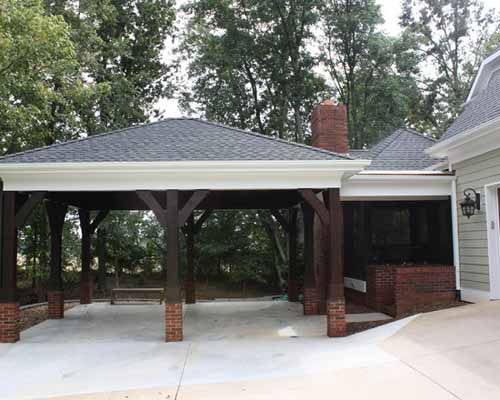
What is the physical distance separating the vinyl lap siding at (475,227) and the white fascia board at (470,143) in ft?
0.42

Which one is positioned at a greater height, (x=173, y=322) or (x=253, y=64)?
(x=253, y=64)

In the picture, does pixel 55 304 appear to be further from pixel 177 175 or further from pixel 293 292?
pixel 293 292

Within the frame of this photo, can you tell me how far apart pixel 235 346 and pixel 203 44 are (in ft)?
55.9

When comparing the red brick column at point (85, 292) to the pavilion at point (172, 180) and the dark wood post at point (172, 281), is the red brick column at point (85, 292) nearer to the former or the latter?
the pavilion at point (172, 180)

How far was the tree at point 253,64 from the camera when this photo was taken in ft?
66.9

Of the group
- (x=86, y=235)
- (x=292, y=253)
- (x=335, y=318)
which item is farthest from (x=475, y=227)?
→ (x=86, y=235)

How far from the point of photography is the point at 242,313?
36.2 feet

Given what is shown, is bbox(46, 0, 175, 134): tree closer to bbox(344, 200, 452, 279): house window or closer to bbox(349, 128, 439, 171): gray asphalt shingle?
bbox(349, 128, 439, 171): gray asphalt shingle

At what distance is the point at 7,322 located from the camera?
25.9ft

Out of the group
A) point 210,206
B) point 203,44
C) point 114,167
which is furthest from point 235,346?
point 203,44

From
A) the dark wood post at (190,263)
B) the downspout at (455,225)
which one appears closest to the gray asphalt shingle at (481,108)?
the downspout at (455,225)

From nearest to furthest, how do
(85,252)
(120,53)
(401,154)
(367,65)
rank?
1. (401,154)
2. (85,252)
3. (120,53)
4. (367,65)

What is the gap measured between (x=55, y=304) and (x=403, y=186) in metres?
8.25

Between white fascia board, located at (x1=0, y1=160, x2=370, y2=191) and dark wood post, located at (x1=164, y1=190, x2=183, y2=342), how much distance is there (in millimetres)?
411
